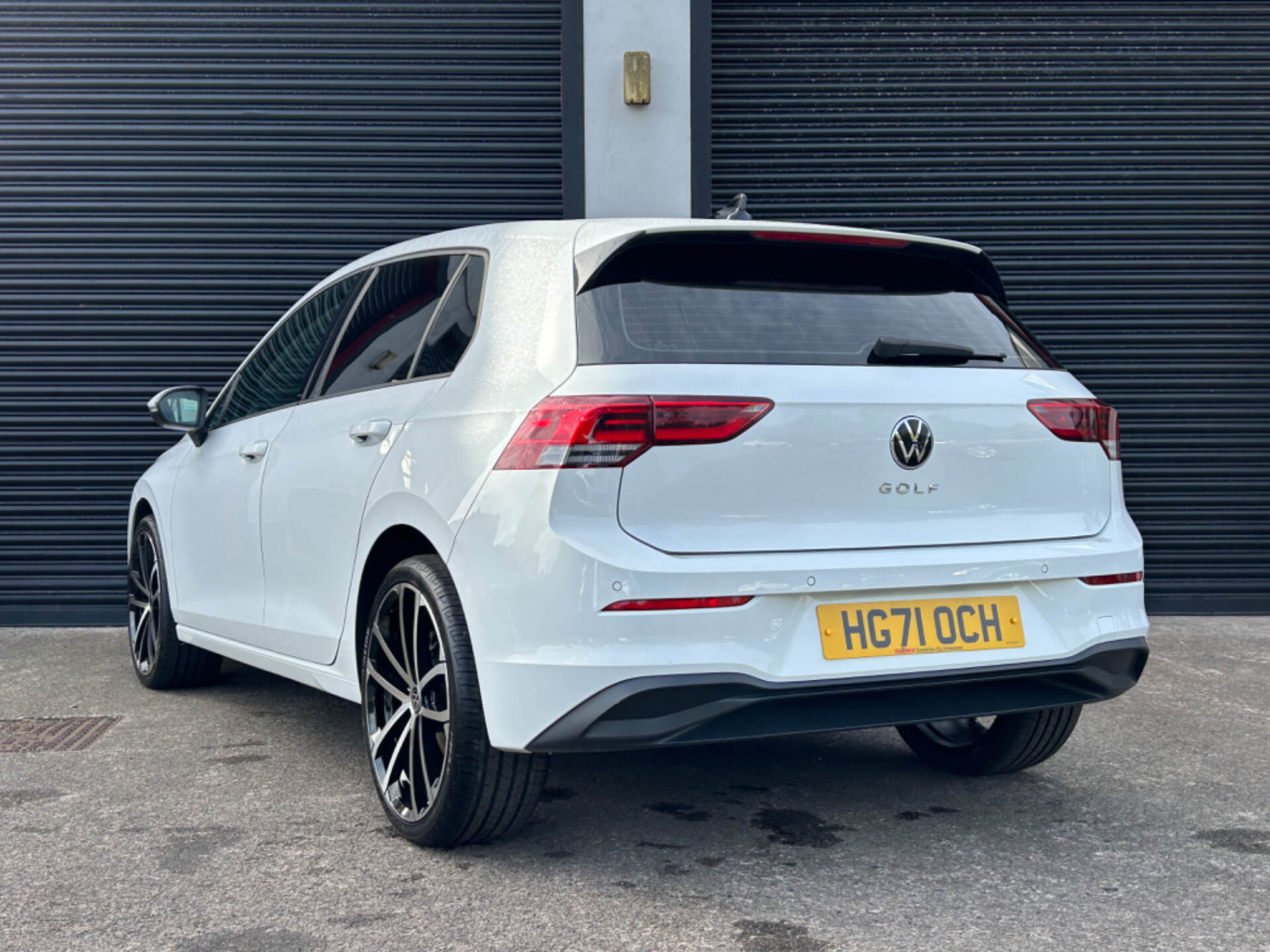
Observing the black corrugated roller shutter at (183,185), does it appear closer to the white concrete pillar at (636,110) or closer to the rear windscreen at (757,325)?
the white concrete pillar at (636,110)

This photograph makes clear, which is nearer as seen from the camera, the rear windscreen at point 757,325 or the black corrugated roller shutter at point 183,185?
the rear windscreen at point 757,325

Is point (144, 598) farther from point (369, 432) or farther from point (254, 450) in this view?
point (369, 432)

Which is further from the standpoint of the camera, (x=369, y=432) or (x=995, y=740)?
(x=995, y=740)

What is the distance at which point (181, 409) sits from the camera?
4.92 metres

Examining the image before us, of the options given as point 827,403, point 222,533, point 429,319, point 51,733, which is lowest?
point 51,733

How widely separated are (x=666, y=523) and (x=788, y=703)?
50 cm

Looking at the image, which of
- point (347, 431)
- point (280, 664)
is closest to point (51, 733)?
point (280, 664)

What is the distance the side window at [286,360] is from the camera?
429cm

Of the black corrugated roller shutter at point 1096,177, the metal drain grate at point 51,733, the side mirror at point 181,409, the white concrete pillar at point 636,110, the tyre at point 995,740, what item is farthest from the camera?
the black corrugated roller shutter at point 1096,177

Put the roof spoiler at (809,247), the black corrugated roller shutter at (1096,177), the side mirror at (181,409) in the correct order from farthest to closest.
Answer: the black corrugated roller shutter at (1096,177)
the side mirror at (181,409)
the roof spoiler at (809,247)

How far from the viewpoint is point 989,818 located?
3.56 metres

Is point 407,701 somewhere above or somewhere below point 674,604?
below

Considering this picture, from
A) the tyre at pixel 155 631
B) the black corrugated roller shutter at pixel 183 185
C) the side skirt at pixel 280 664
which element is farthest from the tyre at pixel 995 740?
the black corrugated roller shutter at pixel 183 185

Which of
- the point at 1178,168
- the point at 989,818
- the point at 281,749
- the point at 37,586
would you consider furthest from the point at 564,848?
the point at 1178,168
